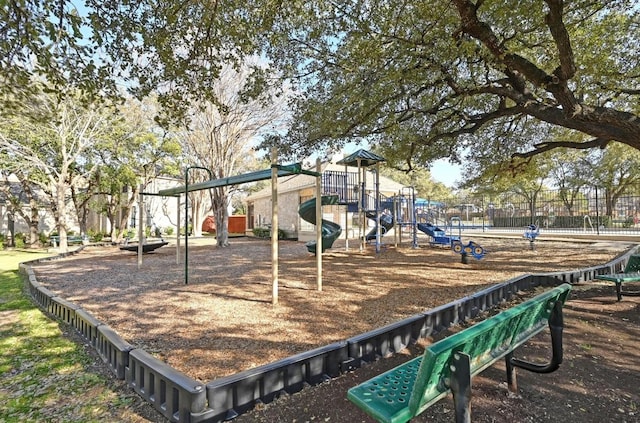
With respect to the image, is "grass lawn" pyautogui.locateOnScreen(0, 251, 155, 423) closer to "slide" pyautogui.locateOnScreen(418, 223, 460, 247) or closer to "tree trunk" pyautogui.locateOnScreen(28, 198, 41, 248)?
"slide" pyautogui.locateOnScreen(418, 223, 460, 247)

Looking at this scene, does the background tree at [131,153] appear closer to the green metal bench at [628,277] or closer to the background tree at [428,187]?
the green metal bench at [628,277]

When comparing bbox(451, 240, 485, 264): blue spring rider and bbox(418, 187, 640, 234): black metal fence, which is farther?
bbox(418, 187, 640, 234): black metal fence

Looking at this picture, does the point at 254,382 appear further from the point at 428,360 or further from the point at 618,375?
the point at 618,375

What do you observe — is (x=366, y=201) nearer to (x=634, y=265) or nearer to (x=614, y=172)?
(x=634, y=265)

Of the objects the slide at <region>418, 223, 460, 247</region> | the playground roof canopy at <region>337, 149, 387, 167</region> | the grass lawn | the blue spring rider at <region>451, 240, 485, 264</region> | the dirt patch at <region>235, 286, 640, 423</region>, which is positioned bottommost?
the grass lawn

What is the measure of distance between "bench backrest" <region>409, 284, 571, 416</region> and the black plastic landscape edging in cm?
133

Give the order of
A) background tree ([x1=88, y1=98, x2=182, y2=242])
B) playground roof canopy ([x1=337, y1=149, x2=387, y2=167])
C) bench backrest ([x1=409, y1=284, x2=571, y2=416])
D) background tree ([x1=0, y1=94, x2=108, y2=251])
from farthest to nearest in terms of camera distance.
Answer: background tree ([x1=88, y1=98, x2=182, y2=242]) < background tree ([x1=0, y1=94, x2=108, y2=251]) < playground roof canopy ([x1=337, y1=149, x2=387, y2=167]) < bench backrest ([x1=409, y1=284, x2=571, y2=416])

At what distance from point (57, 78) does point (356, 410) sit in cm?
544

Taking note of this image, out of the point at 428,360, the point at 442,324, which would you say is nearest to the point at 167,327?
→ the point at 442,324

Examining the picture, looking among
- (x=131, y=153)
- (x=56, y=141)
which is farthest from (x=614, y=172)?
(x=56, y=141)

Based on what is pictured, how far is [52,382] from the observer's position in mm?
3154

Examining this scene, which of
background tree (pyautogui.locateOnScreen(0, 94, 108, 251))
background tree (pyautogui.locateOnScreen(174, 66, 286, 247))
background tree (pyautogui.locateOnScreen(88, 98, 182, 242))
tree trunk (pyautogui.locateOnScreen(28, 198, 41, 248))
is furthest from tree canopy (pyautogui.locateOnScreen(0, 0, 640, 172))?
tree trunk (pyautogui.locateOnScreen(28, 198, 41, 248))

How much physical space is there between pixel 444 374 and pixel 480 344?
0.38m

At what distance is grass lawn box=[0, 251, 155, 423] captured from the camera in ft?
8.62
